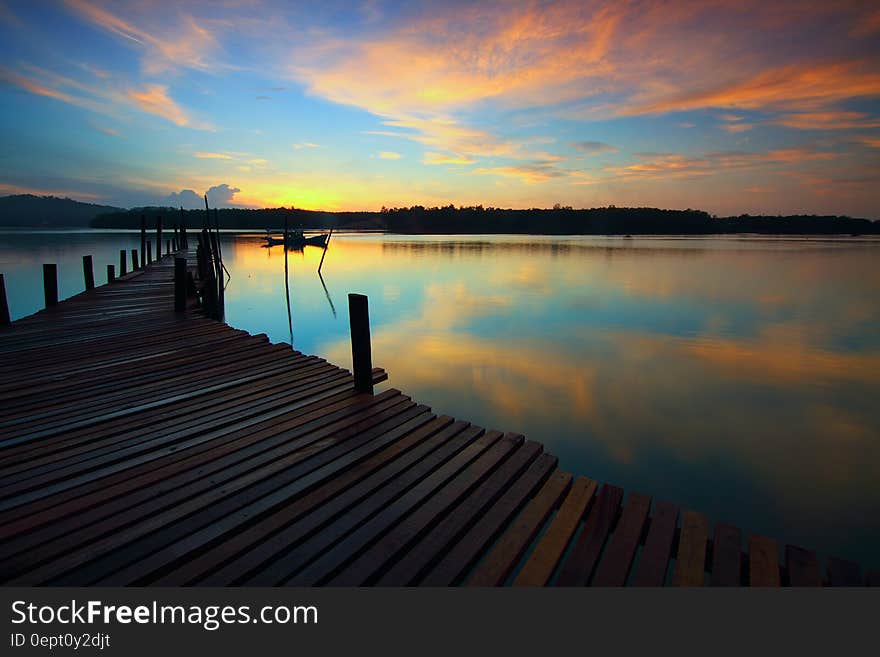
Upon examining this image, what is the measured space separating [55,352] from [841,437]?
14.9 metres

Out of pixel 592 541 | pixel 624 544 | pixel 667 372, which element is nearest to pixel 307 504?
pixel 592 541

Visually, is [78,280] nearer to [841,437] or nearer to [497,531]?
[497,531]

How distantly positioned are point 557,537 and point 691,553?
0.94 m

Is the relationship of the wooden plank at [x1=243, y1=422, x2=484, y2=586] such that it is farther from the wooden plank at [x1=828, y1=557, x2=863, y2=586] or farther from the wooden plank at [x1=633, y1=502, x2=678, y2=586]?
the wooden plank at [x1=828, y1=557, x2=863, y2=586]

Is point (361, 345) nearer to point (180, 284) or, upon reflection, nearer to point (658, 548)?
point (658, 548)

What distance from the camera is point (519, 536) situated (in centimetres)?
317

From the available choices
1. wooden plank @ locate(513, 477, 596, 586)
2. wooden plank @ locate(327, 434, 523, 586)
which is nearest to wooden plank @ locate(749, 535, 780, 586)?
wooden plank @ locate(513, 477, 596, 586)

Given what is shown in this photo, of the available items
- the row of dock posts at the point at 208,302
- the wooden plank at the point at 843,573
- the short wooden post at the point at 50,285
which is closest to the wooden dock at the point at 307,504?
the wooden plank at the point at 843,573

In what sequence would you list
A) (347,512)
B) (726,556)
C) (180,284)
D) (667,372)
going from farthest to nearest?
(667,372)
(180,284)
(347,512)
(726,556)

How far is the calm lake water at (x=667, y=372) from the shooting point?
6578 mm

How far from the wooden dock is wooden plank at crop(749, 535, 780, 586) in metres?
0.01

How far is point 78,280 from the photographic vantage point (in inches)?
1251

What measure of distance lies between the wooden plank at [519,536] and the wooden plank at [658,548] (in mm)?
733

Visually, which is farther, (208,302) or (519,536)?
(208,302)
